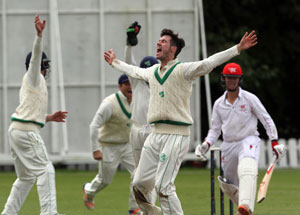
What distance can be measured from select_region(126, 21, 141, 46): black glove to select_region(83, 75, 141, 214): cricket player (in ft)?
3.78

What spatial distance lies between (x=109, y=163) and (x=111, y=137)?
36cm

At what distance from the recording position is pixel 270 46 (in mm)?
25797

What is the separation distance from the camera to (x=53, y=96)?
20703mm

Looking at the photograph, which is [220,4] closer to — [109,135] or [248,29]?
[248,29]

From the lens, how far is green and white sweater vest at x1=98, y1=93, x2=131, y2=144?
1212 centimetres

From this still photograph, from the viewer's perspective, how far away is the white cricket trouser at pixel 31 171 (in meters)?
10.0

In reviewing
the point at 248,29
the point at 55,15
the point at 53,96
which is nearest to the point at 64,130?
the point at 53,96

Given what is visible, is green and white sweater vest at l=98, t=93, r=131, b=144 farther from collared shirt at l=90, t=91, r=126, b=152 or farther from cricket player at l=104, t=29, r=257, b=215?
cricket player at l=104, t=29, r=257, b=215

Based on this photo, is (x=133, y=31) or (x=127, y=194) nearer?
(x=133, y=31)

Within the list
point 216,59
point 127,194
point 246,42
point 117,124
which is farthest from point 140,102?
point 127,194

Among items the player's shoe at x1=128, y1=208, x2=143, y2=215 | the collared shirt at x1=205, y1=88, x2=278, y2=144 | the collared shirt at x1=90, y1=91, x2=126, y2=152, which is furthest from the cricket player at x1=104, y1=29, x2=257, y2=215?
the collared shirt at x1=90, y1=91, x2=126, y2=152

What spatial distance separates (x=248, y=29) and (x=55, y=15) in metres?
6.66

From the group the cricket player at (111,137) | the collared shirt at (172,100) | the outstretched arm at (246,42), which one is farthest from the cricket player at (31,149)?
the outstretched arm at (246,42)

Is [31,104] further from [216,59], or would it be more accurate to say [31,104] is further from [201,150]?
[216,59]
